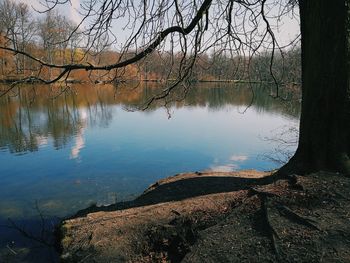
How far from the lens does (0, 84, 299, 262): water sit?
26.1 feet

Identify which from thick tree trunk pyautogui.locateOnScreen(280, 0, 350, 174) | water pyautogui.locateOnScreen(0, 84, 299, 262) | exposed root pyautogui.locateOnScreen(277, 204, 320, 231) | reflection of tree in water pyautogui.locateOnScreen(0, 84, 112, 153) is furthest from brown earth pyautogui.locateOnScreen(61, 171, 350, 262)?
reflection of tree in water pyautogui.locateOnScreen(0, 84, 112, 153)

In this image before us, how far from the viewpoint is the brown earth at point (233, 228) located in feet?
Result: 10.1

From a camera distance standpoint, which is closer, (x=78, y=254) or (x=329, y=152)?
(x=78, y=254)

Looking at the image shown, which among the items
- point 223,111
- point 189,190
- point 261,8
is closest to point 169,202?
point 189,190

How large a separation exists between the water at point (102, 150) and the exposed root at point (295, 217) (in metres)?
2.46

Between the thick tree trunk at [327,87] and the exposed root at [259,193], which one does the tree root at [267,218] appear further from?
the thick tree trunk at [327,87]

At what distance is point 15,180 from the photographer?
9.31 m

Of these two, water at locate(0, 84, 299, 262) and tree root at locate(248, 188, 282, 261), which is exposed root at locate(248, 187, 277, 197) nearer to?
tree root at locate(248, 188, 282, 261)

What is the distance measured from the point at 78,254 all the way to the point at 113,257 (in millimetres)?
562

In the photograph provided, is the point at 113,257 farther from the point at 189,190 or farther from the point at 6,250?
the point at 6,250

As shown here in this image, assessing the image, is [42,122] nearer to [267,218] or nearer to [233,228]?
[233,228]

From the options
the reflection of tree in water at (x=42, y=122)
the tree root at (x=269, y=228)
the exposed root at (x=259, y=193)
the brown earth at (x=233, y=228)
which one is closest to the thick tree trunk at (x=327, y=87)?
the brown earth at (x=233, y=228)

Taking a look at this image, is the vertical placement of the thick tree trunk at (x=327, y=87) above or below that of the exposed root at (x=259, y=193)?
above

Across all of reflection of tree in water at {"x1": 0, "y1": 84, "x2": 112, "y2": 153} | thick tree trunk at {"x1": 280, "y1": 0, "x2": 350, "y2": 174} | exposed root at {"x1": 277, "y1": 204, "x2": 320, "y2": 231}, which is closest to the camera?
exposed root at {"x1": 277, "y1": 204, "x2": 320, "y2": 231}
